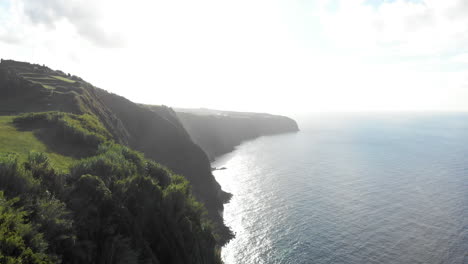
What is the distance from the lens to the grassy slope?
76.6 feet

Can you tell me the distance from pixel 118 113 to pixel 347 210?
225 feet

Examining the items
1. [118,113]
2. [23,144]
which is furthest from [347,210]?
[118,113]

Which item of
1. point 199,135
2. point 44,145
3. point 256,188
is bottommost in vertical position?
point 256,188

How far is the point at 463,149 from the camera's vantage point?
146 metres

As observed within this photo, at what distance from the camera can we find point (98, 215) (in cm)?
1934

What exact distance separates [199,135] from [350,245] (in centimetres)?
10982

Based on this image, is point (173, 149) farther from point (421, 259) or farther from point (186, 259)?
point (421, 259)

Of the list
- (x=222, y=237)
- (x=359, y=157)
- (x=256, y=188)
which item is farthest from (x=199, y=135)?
(x=222, y=237)

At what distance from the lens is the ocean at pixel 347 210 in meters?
47.2

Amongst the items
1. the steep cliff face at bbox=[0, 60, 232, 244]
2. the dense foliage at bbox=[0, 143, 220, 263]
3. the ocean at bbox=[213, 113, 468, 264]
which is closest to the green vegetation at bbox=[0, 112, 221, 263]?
the dense foliage at bbox=[0, 143, 220, 263]

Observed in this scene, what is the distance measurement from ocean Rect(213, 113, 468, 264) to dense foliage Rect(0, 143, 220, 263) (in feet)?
82.0

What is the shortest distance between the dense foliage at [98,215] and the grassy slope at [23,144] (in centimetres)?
347

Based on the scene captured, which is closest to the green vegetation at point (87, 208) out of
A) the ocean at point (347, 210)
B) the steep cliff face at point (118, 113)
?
the steep cliff face at point (118, 113)

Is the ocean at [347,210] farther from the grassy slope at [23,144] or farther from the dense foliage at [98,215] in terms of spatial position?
the grassy slope at [23,144]
